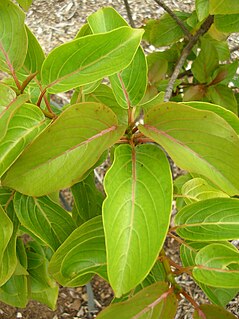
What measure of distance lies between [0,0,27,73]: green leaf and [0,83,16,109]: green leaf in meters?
0.08

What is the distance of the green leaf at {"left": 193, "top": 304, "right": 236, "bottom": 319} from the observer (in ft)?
3.06

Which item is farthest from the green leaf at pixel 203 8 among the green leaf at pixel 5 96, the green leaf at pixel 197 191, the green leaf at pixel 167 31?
the green leaf at pixel 5 96

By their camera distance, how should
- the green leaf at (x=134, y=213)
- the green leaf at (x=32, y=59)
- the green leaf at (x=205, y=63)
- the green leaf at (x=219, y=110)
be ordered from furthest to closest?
the green leaf at (x=205, y=63), the green leaf at (x=32, y=59), the green leaf at (x=219, y=110), the green leaf at (x=134, y=213)

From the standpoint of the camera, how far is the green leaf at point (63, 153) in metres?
0.73

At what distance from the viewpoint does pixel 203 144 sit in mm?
734

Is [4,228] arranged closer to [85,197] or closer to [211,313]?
[85,197]

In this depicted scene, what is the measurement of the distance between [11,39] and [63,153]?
0.22m

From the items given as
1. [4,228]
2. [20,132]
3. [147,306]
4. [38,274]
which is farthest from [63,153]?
[38,274]

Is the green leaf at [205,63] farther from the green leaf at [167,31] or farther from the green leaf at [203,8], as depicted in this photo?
the green leaf at [203,8]

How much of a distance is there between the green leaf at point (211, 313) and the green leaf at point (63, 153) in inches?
14.5

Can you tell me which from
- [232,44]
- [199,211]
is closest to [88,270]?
[199,211]

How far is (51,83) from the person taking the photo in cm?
81

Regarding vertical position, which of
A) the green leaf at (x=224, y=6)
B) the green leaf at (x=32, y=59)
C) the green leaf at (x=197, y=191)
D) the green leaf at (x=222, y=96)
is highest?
the green leaf at (x=32, y=59)

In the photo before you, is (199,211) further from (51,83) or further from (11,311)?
(11,311)
